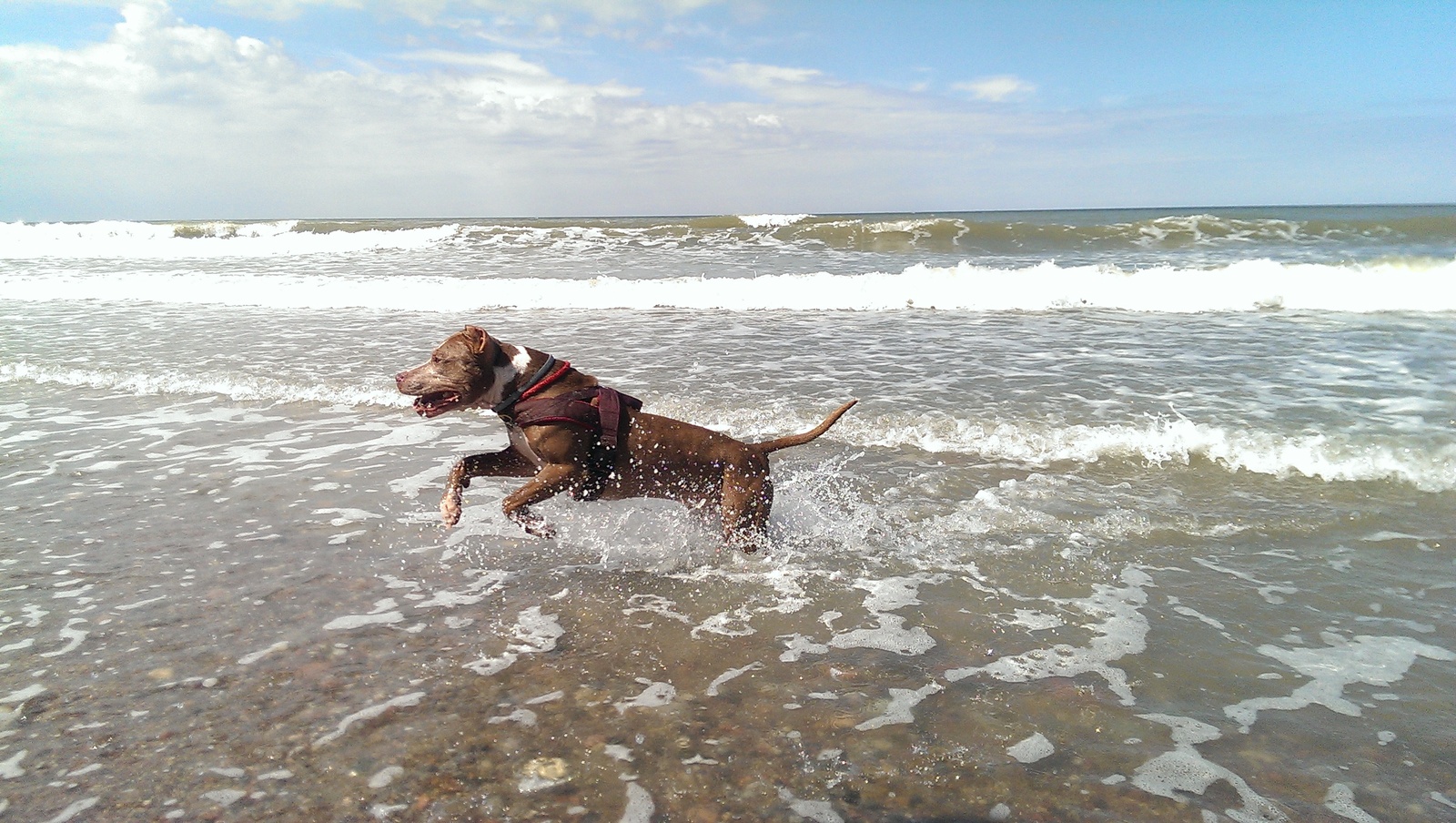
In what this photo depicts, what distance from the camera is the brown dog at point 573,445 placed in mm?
4207

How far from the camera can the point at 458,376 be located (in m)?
4.14

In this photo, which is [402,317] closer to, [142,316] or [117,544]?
[142,316]

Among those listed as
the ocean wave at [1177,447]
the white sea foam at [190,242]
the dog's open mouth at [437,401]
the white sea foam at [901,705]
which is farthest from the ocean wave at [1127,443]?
the white sea foam at [190,242]

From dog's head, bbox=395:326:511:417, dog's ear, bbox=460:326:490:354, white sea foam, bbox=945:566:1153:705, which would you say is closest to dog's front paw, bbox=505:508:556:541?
dog's head, bbox=395:326:511:417

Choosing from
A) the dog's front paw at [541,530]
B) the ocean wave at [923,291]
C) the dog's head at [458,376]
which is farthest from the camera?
the ocean wave at [923,291]

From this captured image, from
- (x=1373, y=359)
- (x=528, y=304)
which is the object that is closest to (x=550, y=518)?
(x=1373, y=359)

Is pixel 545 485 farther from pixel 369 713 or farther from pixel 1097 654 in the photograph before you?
pixel 1097 654

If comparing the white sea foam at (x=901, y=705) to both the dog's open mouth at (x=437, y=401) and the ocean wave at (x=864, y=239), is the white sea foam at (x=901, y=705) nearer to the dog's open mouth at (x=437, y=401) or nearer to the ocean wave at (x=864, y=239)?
the dog's open mouth at (x=437, y=401)

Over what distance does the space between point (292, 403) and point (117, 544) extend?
3.57 m

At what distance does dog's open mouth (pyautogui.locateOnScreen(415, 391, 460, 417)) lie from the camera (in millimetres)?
4191

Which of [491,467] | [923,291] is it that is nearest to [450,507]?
[491,467]

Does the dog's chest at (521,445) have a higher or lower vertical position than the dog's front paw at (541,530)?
higher

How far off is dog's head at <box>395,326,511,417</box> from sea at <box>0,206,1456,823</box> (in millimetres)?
977

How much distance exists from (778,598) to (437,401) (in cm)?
203
